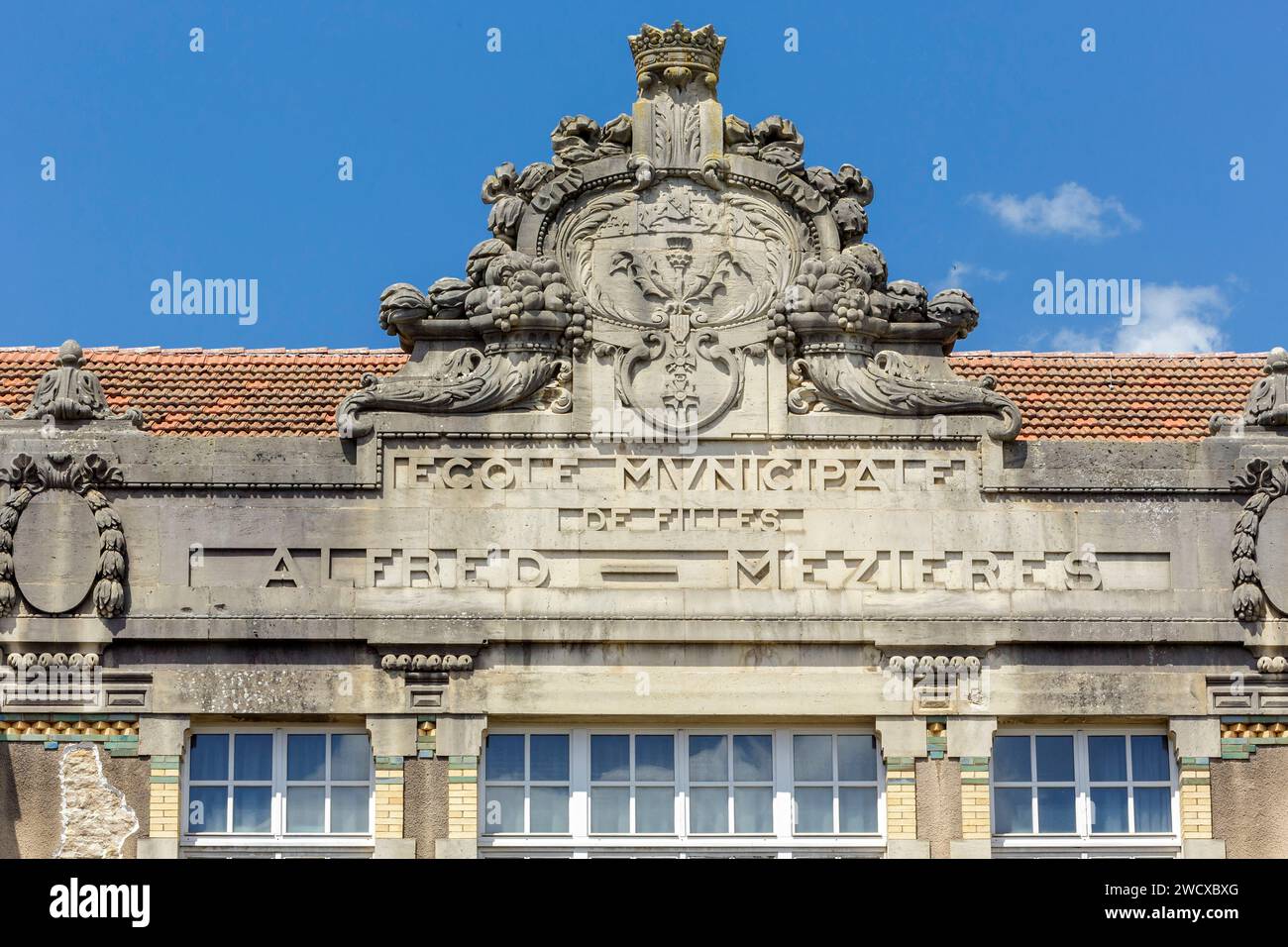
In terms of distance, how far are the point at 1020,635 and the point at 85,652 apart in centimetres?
783

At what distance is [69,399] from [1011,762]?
8.61 metres

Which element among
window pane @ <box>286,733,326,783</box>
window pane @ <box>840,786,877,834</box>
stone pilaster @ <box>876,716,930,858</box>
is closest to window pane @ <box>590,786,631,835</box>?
window pane @ <box>840,786,877,834</box>

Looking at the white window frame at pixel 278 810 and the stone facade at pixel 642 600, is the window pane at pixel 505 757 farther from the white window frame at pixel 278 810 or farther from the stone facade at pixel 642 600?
the white window frame at pixel 278 810

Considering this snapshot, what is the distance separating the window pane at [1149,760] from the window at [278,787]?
21.2 ft

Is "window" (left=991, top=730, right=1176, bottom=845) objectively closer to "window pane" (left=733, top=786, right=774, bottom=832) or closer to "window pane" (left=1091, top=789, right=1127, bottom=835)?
"window pane" (left=1091, top=789, right=1127, bottom=835)

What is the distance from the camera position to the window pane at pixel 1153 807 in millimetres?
23953

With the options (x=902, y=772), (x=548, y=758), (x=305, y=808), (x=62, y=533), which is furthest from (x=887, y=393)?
(x=62, y=533)

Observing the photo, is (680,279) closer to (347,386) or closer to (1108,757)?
(347,386)

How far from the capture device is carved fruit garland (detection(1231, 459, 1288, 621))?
23.9 metres

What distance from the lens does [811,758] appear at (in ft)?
78.7

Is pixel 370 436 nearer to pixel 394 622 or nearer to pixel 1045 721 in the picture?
pixel 394 622

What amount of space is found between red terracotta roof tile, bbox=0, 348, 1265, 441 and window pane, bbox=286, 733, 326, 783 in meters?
3.52

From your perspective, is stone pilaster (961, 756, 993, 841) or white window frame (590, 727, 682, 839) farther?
white window frame (590, 727, 682, 839)
